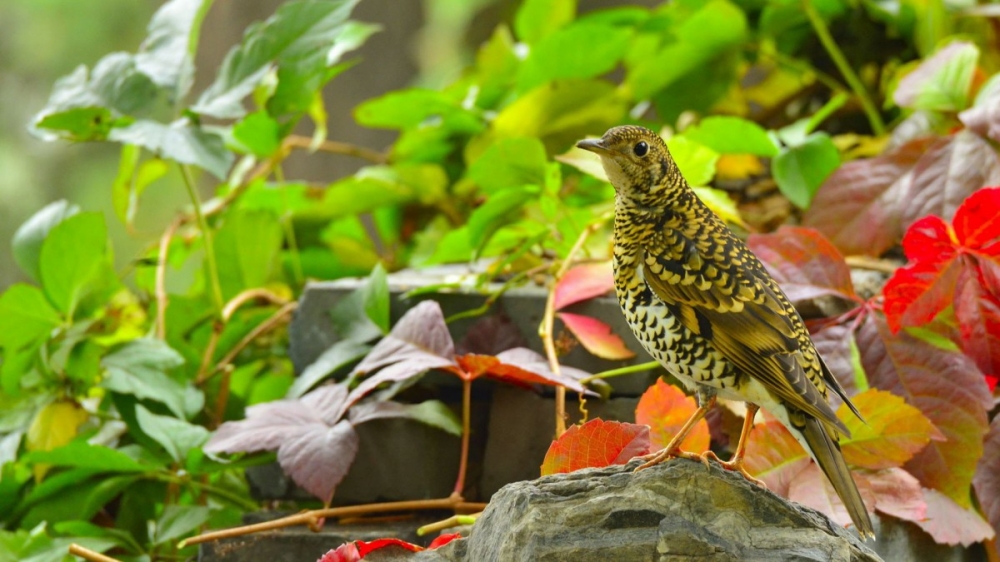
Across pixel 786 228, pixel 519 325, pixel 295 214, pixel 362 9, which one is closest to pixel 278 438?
pixel 519 325

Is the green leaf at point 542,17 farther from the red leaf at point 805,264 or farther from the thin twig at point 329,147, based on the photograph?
the red leaf at point 805,264

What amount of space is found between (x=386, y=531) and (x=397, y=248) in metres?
1.08

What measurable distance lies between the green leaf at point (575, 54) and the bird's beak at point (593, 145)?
99 cm

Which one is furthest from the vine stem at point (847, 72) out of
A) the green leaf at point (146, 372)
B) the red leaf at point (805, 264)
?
the green leaf at point (146, 372)

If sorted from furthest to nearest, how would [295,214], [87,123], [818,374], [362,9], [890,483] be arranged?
[362,9]
[295,214]
[87,123]
[890,483]
[818,374]

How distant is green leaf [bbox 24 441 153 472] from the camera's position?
133cm

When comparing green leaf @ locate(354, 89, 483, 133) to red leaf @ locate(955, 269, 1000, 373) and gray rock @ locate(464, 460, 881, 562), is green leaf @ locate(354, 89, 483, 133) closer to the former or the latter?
red leaf @ locate(955, 269, 1000, 373)

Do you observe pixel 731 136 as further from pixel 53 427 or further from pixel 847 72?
pixel 53 427

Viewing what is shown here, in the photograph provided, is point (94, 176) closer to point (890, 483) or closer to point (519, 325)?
point (519, 325)

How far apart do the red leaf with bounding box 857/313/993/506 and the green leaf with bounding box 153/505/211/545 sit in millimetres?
941

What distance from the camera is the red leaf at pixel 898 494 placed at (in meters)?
1.13

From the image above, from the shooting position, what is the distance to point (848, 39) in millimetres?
2271

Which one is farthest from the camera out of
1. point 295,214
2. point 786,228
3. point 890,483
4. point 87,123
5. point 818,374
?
point 295,214

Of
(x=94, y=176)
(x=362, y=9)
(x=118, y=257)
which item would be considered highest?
(x=362, y=9)
